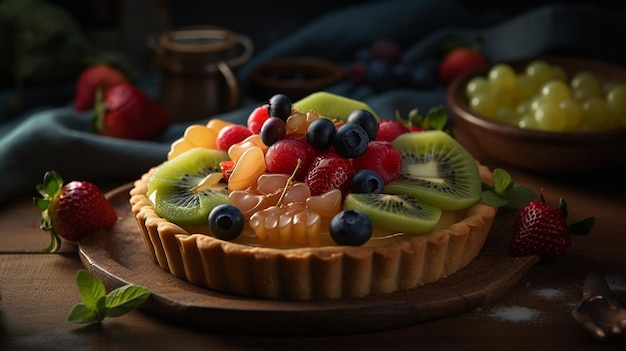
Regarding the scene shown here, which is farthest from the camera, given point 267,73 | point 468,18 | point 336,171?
point 468,18

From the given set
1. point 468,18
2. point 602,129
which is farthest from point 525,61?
point 468,18

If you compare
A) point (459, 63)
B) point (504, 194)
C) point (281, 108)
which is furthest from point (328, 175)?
point (459, 63)

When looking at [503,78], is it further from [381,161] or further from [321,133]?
[321,133]

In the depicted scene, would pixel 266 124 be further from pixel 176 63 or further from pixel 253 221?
pixel 176 63

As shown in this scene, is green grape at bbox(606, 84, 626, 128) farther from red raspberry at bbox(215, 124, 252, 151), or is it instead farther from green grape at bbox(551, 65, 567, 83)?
red raspberry at bbox(215, 124, 252, 151)

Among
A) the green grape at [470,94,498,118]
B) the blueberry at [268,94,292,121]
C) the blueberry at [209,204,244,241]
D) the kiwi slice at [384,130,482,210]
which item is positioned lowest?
the green grape at [470,94,498,118]

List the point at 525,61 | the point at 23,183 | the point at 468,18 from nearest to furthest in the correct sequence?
the point at 23,183, the point at 525,61, the point at 468,18

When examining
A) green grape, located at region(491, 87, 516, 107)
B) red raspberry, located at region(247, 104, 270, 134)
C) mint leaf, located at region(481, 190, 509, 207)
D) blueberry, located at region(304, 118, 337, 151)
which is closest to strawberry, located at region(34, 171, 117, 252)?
red raspberry, located at region(247, 104, 270, 134)

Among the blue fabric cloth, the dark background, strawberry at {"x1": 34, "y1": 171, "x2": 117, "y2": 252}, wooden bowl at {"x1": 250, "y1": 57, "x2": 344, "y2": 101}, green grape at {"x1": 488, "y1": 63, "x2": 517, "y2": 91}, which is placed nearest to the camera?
strawberry at {"x1": 34, "y1": 171, "x2": 117, "y2": 252}
